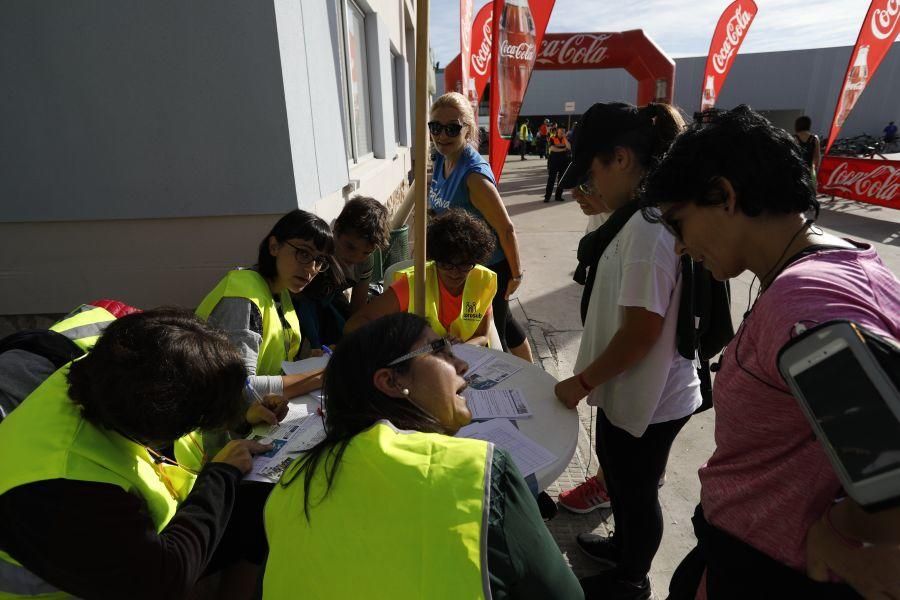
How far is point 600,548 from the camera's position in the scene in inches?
85.8

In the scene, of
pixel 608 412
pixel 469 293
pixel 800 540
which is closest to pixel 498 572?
pixel 800 540

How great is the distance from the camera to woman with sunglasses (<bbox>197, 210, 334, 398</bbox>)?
1.88m

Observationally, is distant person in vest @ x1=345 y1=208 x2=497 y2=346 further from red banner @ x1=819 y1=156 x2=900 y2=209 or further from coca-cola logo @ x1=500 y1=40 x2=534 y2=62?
red banner @ x1=819 y1=156 x2=900 y2=209

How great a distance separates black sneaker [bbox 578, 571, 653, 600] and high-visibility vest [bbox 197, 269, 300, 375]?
1534 mm

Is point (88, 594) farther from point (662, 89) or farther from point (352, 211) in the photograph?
point (662, 89)

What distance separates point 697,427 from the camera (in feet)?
10.5

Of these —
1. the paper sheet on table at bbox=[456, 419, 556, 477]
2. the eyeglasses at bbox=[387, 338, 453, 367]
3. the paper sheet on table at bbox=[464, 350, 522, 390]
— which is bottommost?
the paper sheet on table at bbox=[464, 350, 522, 390]

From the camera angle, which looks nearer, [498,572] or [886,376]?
[886,376]

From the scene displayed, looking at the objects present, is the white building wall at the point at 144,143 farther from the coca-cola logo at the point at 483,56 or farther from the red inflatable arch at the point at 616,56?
the red inflatable arch at the point at 616,56

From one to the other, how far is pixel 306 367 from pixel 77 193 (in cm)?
212

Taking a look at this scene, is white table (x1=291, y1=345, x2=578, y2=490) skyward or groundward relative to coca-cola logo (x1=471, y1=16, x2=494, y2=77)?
groundward

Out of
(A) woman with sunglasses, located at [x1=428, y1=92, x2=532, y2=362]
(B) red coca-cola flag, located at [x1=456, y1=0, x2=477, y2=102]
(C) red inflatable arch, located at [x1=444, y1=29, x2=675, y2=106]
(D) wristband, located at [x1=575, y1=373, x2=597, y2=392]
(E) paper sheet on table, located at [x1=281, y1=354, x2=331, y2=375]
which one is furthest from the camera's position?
(C) red inflatable arch, located at [x1=444, y1=29, x2=675, y2=106]

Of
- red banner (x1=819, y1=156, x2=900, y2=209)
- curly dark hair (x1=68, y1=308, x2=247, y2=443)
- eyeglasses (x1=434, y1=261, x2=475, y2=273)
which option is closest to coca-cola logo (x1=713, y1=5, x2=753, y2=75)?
red banner (x1=819, y1=156, x2=900, y2=209)

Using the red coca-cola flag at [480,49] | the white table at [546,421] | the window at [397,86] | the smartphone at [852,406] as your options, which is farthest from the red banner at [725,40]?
the smartphone at [852,406]
